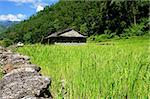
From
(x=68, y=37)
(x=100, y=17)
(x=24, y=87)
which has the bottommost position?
(x=68, y=37)

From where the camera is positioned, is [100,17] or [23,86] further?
[100,17]

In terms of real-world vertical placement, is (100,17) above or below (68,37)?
above

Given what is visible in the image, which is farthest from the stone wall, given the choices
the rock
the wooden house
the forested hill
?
the forested hill

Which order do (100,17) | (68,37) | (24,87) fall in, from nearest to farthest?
1. (24,87)
2. (68,37)
3. (100,17)

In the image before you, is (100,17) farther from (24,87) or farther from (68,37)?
(24,87)

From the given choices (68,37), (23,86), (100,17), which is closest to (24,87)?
(23,86)

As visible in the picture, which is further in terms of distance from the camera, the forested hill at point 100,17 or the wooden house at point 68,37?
the forested hill at point 100,17

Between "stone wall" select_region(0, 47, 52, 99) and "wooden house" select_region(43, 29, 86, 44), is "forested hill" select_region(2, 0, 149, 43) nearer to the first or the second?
"wooden house" select_region(43, 29, 86, 44)

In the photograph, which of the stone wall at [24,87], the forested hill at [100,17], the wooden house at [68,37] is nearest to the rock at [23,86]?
the stone wall at [24,87]

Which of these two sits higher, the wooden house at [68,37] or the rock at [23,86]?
the rock at [23,86]

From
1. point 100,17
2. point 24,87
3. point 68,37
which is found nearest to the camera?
point 24,87

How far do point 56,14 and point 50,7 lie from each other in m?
23.9

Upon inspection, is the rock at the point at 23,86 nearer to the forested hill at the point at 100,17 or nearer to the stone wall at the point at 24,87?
the stone wall at the point at 24,87

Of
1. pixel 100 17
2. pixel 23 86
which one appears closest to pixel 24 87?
pixel 23 86
